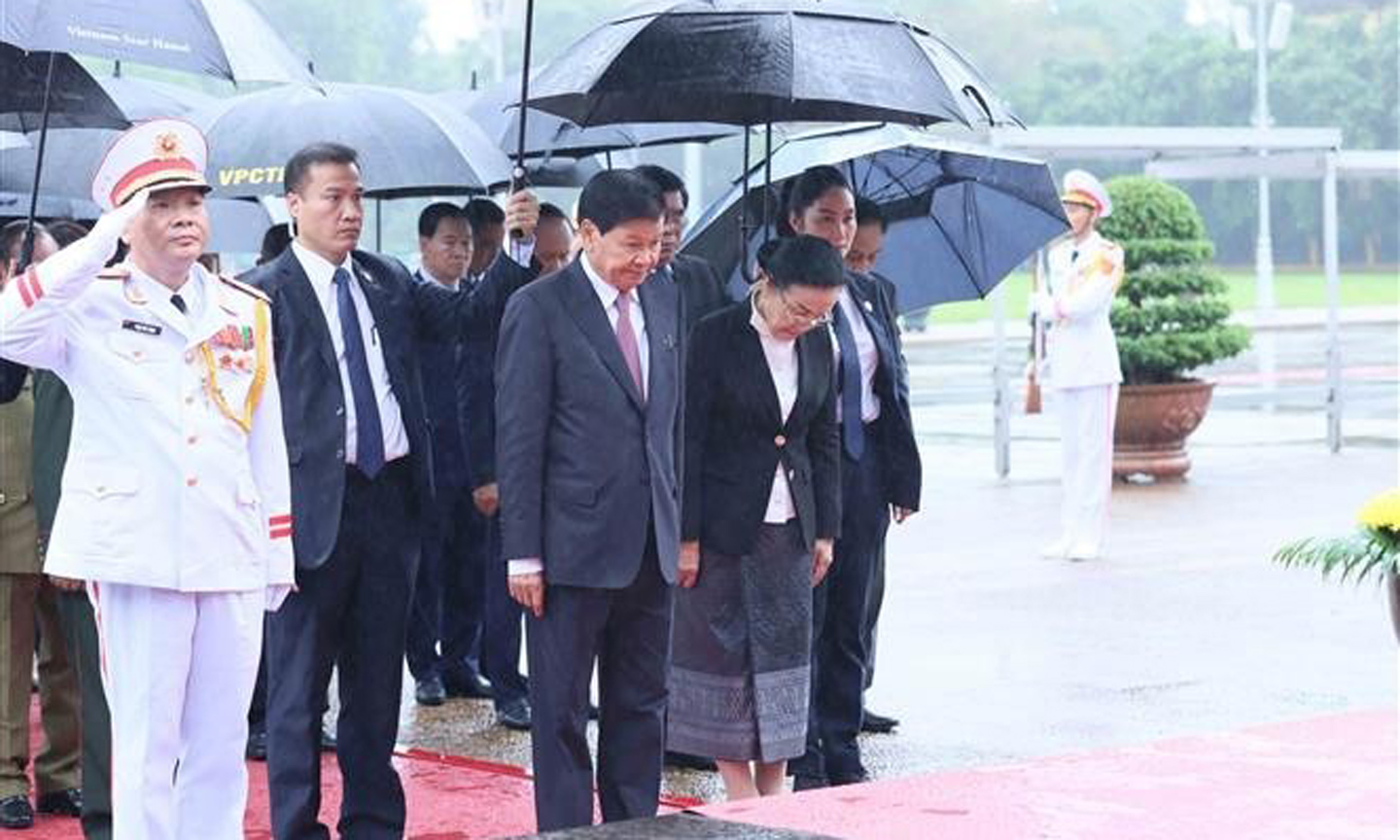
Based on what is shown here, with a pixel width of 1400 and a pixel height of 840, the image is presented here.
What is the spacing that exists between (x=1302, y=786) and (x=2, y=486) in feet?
12.5

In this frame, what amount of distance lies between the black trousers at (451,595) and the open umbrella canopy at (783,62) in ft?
7.74

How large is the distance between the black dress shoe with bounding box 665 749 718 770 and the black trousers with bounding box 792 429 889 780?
48 cm

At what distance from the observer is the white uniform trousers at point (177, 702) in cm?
584

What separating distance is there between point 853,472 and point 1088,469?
17.6ft

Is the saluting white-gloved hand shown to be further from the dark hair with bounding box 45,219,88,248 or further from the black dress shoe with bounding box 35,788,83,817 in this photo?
the black dress shoe with bounding box 35,788,83,817

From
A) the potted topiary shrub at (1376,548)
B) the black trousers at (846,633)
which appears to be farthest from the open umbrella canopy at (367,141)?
the potted topiary shrub at (1376,548)

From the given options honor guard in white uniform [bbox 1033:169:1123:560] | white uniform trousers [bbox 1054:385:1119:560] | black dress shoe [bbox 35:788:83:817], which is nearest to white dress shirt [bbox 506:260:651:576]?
black dress shoe [bbox 35:788:83:817]

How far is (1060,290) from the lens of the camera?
1345 cm

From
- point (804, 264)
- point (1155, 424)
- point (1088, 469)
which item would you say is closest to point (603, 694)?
point (804, 264)

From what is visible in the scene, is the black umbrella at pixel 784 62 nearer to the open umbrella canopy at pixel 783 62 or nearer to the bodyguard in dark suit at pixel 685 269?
the open umbrella canopy at pixel 783 62

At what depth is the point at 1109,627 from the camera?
441 inches

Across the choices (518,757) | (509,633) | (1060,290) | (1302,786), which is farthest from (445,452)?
(1060,290)

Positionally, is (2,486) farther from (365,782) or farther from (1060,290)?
(1060,290)

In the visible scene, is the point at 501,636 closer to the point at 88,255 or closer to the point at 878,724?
the point at 878,724
